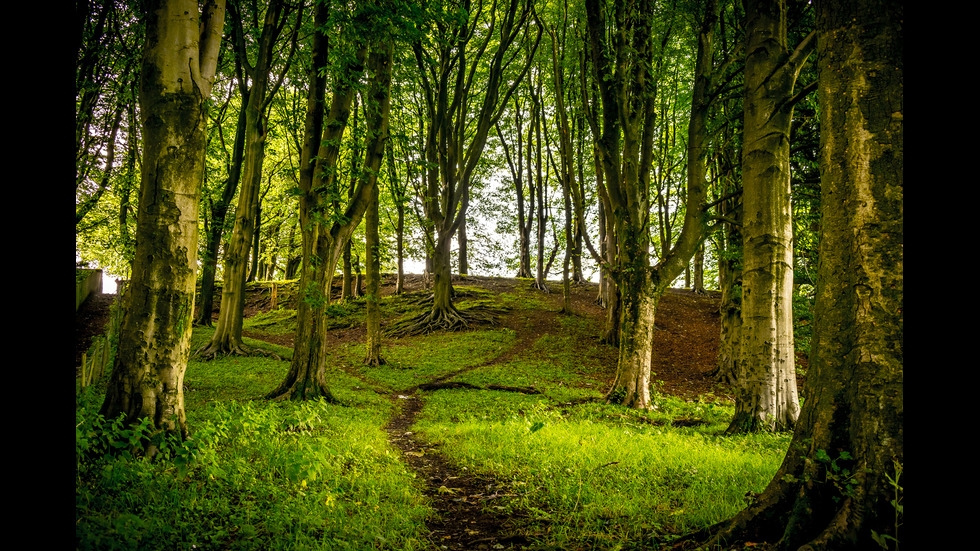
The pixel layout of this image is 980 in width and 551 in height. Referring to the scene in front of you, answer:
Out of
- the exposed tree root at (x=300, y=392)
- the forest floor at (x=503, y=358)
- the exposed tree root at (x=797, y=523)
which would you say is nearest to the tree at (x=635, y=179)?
the forest floor at (x=503, y=358)

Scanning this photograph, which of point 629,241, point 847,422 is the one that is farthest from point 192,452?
point 629,241

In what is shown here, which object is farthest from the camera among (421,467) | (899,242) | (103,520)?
(421,467)

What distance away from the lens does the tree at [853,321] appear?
2602mm

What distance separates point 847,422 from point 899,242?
111 cm

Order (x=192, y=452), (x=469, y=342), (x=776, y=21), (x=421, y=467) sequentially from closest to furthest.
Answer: (x=192, y=452) → (x=421, y=467) → (x=776, y=21) → (x=469, y=342)

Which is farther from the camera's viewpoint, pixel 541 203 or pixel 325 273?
pixel 541 203

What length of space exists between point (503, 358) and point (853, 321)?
560 inches

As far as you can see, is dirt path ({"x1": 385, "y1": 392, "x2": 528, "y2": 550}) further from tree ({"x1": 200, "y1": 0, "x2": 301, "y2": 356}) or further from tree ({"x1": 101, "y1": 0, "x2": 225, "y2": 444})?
tree ({"x1": 200, "y1": 0, "x2": 301, "y2": 356})

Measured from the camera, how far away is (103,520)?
2.89 metres

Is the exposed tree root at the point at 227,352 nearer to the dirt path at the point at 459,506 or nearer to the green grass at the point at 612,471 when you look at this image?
the green grass at the point at 612,471

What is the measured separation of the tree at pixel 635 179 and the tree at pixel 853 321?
6.25 meters

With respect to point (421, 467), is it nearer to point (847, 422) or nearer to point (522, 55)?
point (847, 422)

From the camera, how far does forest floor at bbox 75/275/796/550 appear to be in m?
4.13

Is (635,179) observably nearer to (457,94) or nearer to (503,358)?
(503,358)
